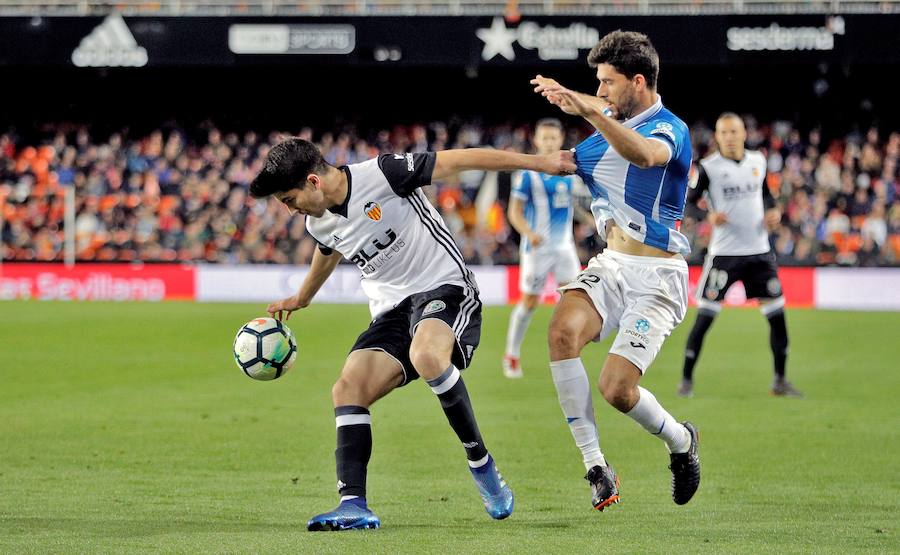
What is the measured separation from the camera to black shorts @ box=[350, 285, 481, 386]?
6180 millimetres

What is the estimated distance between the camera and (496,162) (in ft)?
19.3

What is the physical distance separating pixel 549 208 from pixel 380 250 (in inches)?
312

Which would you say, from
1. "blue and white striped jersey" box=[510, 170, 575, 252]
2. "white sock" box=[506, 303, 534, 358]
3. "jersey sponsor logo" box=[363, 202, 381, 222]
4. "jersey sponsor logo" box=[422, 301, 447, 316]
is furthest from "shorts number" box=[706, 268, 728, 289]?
"jersey sponsor logo" box=[363, 202, 381, 222]

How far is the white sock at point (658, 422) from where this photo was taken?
6324 mm

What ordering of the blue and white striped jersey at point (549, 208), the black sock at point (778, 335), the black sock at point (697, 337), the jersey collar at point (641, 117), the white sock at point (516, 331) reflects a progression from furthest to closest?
the blue and white striped jersey at point (549, 208) < the white sock at point (516, 331) < the black sock at point (697, 337) < the black sock at point (778, 335) < the jersey collar at point (641, 117)

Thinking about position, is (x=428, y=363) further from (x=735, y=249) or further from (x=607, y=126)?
(x=735, y=249)

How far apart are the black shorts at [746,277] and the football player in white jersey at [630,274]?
4932 mm

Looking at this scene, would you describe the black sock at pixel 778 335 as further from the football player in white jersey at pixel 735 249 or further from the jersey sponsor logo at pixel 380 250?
the jersey sponsor logo at pixel 380 250

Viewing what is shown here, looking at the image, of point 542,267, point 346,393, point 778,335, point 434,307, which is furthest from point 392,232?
point 542,267

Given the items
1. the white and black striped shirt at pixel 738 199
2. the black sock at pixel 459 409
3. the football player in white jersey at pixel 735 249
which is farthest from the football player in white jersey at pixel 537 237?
the black sock at pixel 459 409

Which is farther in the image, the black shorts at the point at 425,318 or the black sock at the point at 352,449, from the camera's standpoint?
the black shorts at the point at 425,318

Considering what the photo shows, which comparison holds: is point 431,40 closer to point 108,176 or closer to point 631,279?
point 108,176

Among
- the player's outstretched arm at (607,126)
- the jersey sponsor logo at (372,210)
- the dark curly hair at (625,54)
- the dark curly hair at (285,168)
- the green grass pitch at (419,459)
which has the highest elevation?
the dark curly hair at (625,54)

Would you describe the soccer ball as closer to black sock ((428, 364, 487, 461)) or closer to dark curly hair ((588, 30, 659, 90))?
black sock ((428, 364, 487, 461))
